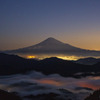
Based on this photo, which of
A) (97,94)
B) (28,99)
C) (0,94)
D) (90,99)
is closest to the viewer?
(90,99)

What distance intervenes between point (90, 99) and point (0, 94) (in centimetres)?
5934

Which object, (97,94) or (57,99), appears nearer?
(97,94)

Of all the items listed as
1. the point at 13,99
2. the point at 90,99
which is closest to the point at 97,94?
the point at 90,99

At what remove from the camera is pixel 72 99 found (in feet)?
648

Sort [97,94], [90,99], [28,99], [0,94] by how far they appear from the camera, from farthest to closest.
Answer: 1. [28,99]
2. [0,94]
3. [97,94]
4. [90,99]

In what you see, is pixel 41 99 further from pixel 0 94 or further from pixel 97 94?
pixel 97 94

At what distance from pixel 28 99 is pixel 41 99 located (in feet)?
40.5

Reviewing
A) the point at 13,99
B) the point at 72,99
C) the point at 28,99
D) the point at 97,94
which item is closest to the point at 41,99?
the point at 28,99

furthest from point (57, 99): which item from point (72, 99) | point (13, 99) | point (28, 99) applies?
point (13, 99)

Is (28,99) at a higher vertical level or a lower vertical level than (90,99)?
lower

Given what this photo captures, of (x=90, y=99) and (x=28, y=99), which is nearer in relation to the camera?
(x=90, y=99)

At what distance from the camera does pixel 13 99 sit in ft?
327

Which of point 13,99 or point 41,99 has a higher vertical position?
point 13,99

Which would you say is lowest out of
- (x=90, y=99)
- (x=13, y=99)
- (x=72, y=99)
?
(x=72, y=99)
